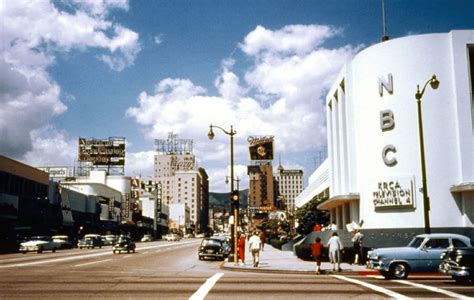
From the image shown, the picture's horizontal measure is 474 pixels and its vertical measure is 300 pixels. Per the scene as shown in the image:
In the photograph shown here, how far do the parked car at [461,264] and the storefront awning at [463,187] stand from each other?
16.9 meters

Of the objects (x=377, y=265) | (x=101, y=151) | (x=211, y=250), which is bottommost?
(x=211, y=250)

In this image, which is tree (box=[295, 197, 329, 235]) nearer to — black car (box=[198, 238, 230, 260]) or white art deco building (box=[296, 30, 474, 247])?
white art deco building (box=[296, 30, 474, 247])

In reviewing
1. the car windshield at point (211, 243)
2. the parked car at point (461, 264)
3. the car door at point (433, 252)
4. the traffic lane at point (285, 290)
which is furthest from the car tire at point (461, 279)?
the car windshield at point (211, 243)

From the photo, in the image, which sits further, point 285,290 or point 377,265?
point 377,265

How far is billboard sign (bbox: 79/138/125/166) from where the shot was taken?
114 m

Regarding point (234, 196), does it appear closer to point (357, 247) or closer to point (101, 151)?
point (357, 247)

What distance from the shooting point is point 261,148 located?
3991 inches

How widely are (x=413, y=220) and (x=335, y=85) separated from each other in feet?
55.0

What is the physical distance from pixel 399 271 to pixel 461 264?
300cm

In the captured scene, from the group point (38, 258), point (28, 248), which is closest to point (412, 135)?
point (38, 258)

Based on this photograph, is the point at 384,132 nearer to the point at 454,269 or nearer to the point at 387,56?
the point at 387,56

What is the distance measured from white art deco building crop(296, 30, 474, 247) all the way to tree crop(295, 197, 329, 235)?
831 inches

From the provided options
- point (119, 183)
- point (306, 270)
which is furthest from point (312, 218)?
point (119, 183)

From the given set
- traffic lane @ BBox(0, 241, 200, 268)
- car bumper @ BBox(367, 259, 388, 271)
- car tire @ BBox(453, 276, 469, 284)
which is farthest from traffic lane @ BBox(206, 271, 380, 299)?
traffic lane @ BBox(0, 241, 200, 268)
